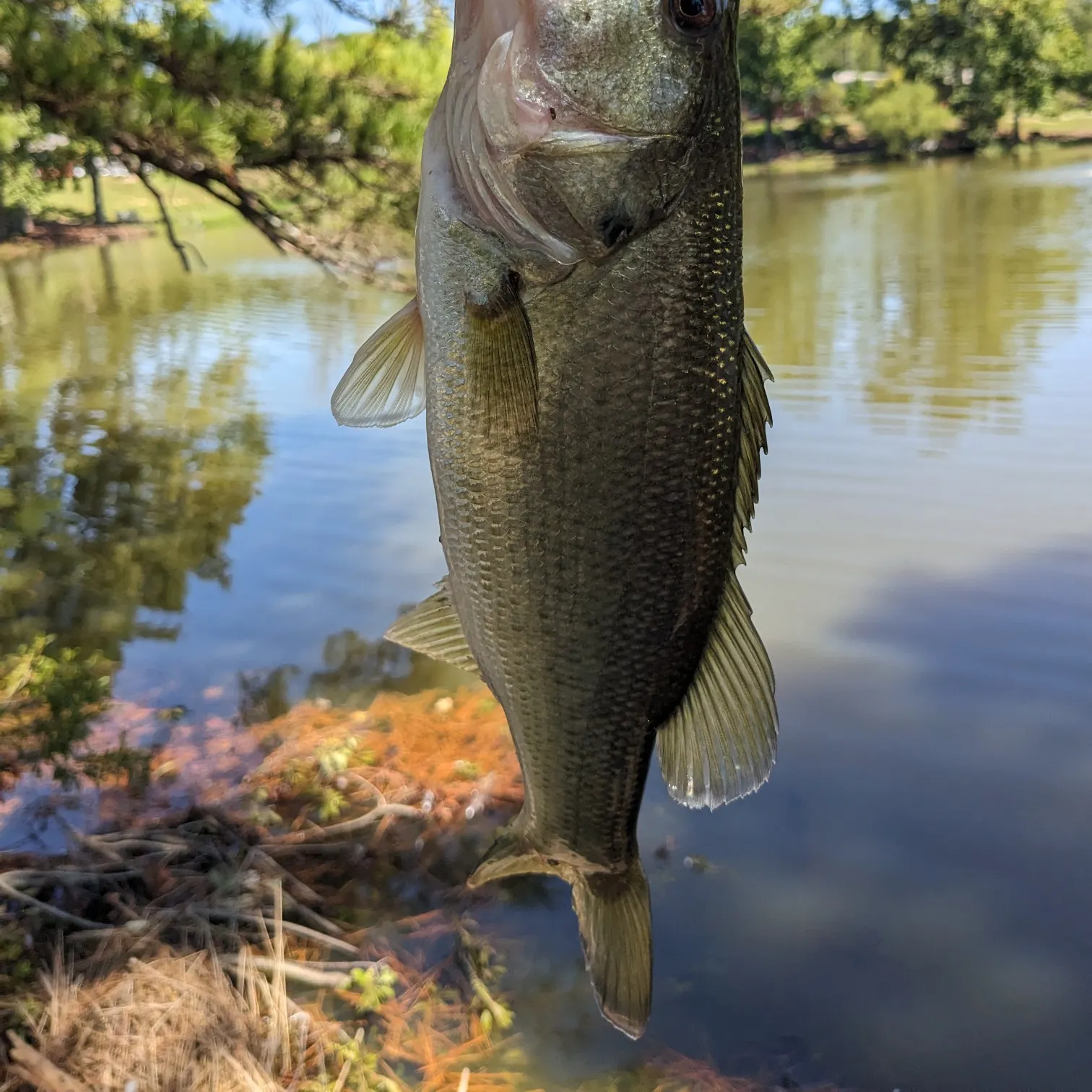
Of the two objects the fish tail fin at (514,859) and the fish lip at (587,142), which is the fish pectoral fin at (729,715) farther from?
the fish lip at (587,142)

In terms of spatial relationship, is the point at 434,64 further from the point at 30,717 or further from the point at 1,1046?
the point at 1,1046

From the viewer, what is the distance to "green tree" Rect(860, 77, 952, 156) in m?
42.3

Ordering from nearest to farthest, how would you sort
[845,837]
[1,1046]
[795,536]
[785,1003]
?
[1,1046]
[785,1003]
[845,837]
[795,536]

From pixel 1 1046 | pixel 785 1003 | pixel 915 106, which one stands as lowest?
pixel 785 1003

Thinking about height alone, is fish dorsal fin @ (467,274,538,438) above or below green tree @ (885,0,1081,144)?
below

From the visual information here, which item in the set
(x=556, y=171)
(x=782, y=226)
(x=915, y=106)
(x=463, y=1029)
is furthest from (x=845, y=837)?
(x=915, y=106)

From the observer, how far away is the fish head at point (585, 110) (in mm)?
1203

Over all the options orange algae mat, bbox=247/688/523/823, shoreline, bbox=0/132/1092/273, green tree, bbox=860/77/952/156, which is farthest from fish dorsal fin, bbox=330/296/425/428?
green tree, bbox=860/77/952/156

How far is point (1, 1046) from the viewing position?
2.69 metres

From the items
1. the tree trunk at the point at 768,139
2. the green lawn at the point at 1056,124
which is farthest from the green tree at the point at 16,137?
the tree trunk at the point at 768,139

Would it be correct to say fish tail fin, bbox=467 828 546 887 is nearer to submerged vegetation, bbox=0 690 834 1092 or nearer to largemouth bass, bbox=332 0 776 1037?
Result: largemouth bass, bbox=332 0 776 1037

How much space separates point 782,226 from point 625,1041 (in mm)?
21455

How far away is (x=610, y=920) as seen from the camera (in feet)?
5.28

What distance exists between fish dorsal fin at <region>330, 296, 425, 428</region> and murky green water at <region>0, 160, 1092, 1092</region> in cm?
252
